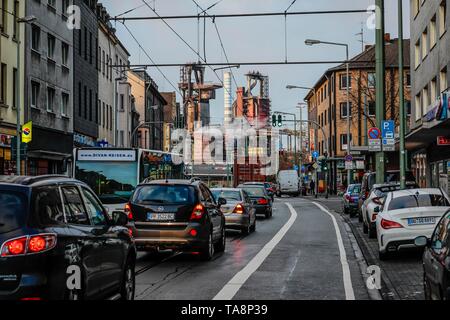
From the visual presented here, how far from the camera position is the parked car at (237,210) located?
23.2m

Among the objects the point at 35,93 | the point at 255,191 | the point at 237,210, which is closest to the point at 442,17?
the point at 255,191

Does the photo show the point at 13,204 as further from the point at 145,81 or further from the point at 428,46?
the point at 145,81

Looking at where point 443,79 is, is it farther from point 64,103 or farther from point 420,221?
point 64,103

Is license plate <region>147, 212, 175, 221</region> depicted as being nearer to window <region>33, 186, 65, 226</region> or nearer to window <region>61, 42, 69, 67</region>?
window <region>33, 186, 65, 226</region>

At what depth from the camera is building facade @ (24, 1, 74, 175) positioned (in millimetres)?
38750

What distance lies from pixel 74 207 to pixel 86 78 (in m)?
44.7

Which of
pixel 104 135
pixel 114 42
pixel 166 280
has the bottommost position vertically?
pixel 166 280

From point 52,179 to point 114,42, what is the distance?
5759 cm

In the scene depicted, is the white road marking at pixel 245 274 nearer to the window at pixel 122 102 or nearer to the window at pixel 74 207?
the window at pixel 74 207

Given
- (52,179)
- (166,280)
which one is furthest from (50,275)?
(166,280)

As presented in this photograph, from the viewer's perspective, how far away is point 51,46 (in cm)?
4322

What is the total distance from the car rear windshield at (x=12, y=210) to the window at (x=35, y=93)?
33130mm

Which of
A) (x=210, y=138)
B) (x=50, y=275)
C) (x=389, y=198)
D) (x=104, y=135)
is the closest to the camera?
(x=50, y=275)

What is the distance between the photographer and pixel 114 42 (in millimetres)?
63938
